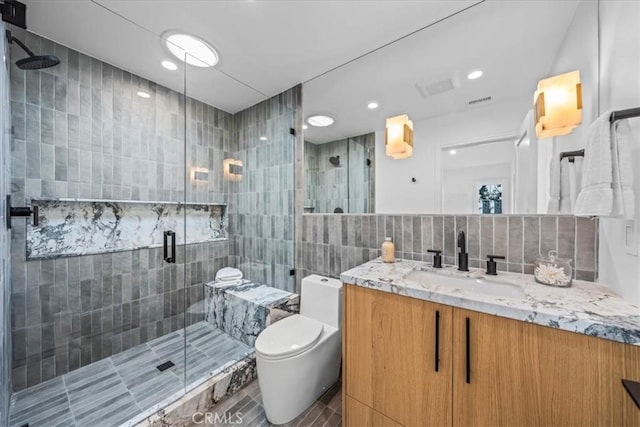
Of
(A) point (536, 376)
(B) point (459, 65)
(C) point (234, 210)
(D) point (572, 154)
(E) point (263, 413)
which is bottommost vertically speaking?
(E) point (263, 413)

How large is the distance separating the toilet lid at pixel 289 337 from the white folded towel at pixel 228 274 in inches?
43.1

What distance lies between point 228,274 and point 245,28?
Answer: 2.21 meters

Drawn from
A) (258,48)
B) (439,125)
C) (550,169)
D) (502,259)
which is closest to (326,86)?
(258,48)

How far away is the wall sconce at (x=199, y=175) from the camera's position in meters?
2.44

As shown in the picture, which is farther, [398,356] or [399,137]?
[399,137]

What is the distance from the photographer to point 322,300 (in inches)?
66.4

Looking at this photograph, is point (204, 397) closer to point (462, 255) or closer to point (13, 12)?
point (462, 255)

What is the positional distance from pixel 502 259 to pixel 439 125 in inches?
34.4

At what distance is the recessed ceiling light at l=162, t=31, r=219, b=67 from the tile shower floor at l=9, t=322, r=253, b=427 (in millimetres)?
2385

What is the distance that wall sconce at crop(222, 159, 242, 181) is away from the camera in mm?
2639

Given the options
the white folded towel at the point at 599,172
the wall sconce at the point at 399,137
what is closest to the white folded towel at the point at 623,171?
the white folded towel at the point at 599,172

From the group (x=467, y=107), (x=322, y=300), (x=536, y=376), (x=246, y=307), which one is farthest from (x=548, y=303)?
(x=246, y=307)

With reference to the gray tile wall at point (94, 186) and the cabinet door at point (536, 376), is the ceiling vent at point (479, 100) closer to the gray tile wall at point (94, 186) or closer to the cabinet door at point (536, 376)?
the cabinet door at point (536, 376)

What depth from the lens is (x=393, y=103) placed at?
1.66m
